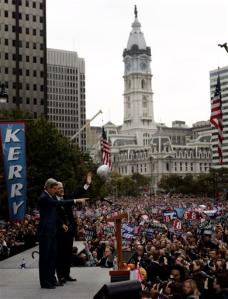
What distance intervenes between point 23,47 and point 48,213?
96565 millimetres

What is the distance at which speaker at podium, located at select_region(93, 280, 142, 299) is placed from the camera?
6.66 metres

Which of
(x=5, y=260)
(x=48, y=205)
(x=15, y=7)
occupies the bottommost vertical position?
(x=5, y=260)

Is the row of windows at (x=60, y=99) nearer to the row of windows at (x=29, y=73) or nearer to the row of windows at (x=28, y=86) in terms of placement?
the row of windows at (x=29, y=73)

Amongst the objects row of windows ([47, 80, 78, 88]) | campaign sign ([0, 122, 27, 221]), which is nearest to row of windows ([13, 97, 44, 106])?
row of windows ([47, 80, 78, 88])

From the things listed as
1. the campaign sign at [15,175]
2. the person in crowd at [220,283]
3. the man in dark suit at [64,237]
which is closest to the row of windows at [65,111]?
the campaign sign at [15,175]

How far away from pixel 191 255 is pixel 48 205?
5875mm

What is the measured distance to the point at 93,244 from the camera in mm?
21812

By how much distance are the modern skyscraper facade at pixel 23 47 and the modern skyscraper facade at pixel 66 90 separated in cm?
7852

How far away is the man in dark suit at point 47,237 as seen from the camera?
439 inches

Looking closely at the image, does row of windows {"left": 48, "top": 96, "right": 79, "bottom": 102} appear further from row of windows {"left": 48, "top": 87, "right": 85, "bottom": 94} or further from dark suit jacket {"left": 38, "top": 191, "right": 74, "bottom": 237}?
dark suit jacket {"left": 38, "top": 191, "right": 74, "bottom": 237}

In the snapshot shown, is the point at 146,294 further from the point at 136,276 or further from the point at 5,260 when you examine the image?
the point at 5,260

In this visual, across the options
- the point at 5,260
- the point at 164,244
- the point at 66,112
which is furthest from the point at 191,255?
the point at 66,112

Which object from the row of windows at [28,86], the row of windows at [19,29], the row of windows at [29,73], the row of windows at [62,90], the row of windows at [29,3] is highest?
the row of windows at [29,3]

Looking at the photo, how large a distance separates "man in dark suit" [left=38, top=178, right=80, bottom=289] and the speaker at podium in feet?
14.1
